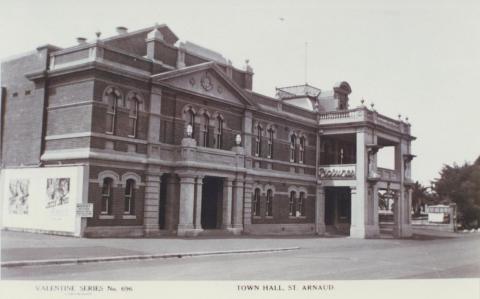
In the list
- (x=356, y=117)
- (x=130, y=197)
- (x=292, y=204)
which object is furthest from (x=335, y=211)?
(x=130, y=197)

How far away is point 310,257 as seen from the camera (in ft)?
61.4

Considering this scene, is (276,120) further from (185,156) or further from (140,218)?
(140,218)

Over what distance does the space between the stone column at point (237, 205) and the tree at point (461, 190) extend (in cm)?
2679

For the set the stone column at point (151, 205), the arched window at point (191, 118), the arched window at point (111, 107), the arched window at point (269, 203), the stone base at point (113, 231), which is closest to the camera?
the stone base at point (113, 231)

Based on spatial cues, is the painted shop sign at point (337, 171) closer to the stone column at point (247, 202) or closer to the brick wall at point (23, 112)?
the stone column at point (247, 202)

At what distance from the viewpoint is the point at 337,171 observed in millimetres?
35656

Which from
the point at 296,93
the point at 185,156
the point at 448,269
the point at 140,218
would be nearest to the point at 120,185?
the point at 140,218

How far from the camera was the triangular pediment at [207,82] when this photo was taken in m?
25.2

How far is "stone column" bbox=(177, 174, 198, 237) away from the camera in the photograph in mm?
25094

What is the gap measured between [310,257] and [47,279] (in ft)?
32.3

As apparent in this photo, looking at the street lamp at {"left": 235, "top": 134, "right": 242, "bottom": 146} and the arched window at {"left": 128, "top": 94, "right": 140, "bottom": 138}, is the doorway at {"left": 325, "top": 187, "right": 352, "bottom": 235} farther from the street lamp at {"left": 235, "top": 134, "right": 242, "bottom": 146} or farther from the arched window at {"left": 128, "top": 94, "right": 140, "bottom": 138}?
the arched window at {"left": 128, "top": 94, "right": 140, "bottom": 138}

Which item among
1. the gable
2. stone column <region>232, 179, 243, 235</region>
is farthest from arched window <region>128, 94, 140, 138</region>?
stone column <region>232, 179, 243, 235</region>

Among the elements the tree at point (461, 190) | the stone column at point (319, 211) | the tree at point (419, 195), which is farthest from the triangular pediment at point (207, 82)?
the tree at point (419, 195)

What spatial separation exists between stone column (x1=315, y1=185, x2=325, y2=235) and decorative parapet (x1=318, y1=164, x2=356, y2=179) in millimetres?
963
